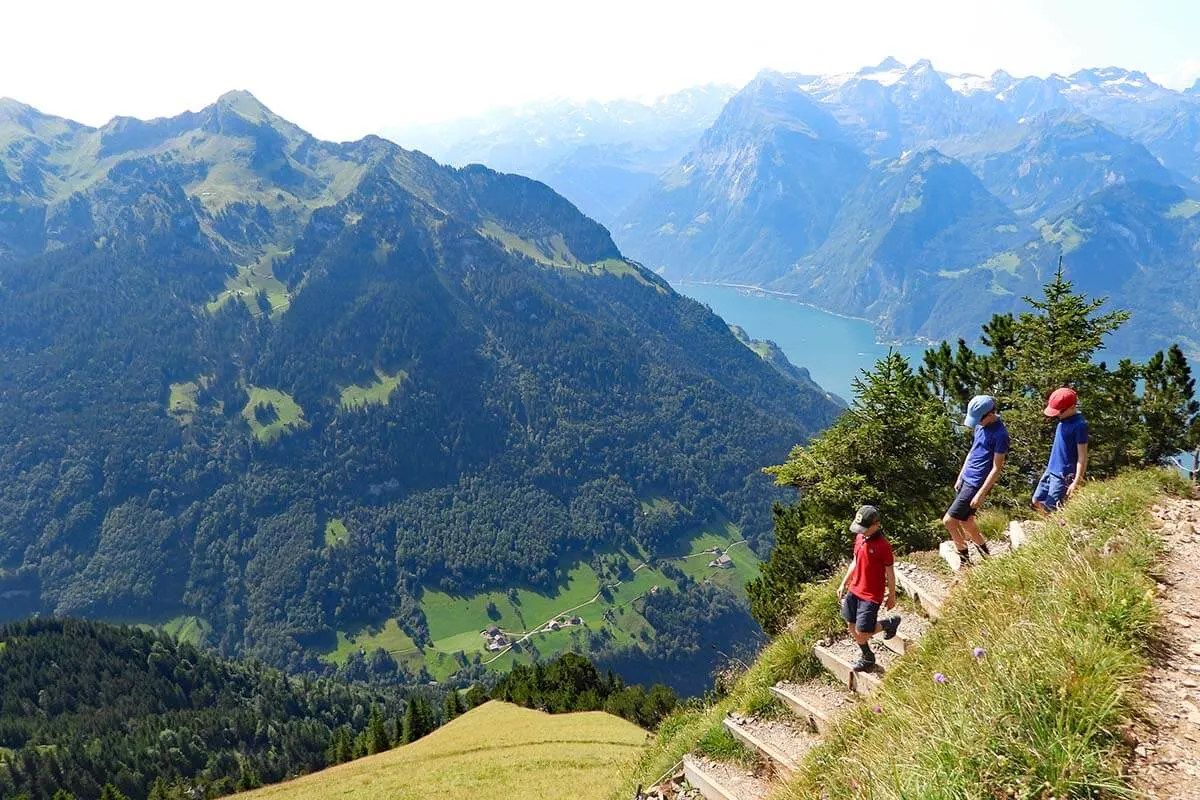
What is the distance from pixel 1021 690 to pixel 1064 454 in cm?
945

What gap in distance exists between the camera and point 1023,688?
242 inches

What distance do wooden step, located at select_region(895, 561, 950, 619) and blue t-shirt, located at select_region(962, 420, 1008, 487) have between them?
209 cm

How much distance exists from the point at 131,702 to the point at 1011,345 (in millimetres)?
148860

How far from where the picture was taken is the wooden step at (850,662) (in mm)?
10281

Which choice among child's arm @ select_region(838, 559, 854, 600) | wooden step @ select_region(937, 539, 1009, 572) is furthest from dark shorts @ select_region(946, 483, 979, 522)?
child's arm @ select_region(838, 559, 854, 600)

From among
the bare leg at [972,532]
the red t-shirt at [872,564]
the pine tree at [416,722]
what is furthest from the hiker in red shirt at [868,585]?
the pine tree at [416,722]

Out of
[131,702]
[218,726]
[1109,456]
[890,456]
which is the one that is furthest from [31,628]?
[1109,456]

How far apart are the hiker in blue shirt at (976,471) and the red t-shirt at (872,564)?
2537 millimetres

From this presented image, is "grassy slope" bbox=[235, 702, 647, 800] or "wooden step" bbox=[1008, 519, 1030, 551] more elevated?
"wooden step" bbox=[1008, 519, 1030, 551]

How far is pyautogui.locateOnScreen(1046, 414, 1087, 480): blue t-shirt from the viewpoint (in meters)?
12.8

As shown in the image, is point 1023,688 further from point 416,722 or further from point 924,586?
point 416,722

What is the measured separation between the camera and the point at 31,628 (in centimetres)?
12644

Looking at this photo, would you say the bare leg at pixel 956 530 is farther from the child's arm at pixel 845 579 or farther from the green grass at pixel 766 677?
the green grass at pixel 766 677

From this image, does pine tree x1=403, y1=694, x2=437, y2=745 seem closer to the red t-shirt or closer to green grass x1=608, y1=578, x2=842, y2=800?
green grass x1=608, y1=578, x2=842, y2=800
